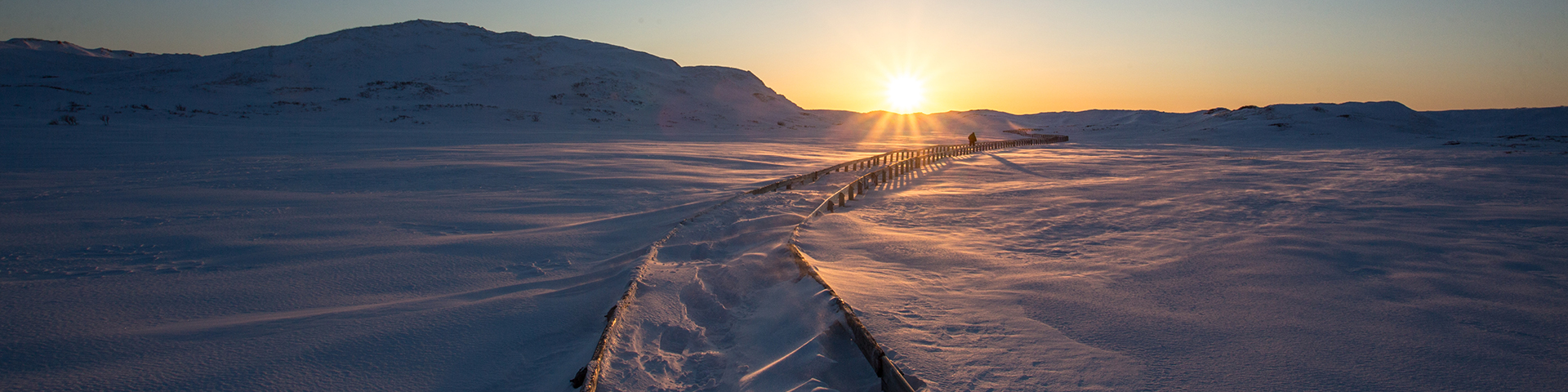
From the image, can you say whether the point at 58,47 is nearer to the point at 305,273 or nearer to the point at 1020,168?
the point at 305,273

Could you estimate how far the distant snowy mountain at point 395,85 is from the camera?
49.9 metres

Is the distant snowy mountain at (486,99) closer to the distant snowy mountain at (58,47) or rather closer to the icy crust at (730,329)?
the distant snowy mountain at (58,47)

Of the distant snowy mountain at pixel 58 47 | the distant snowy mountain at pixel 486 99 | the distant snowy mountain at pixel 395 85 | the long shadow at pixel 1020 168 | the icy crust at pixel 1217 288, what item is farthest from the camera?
the distant snowy mountain at pixel 58 47

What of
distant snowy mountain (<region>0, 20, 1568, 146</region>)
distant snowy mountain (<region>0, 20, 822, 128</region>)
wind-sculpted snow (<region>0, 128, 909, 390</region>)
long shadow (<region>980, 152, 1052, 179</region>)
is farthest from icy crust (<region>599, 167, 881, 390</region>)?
distant snowy mountain (<region>0, 20, 822, 128</region>)

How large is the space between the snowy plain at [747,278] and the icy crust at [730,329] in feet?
0.11

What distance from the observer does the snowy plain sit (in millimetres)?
3629

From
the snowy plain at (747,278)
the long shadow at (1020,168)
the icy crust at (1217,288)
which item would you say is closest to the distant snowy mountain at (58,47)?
the snowy plain at (747,278)

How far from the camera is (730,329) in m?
4.55

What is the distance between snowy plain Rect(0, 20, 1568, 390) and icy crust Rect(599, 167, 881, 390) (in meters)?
0.03

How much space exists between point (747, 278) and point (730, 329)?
4.44 ft

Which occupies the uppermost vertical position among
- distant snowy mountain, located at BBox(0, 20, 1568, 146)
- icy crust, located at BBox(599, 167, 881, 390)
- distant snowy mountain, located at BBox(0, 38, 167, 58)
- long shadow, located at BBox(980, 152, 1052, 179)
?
distant snowy mountain, located at BBox(0, 38, 167, 58)

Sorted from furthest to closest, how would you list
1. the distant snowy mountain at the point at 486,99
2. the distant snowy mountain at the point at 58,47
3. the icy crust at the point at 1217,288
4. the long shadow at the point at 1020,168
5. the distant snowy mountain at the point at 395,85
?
the distant snowy mountain at the point at 58,47
the distant snowy mountain at the point at 395,85
the distant snowy mountain at the point at 486,99
the long shadow at the point at 1020,168
the icy crust at the point at 1217,288

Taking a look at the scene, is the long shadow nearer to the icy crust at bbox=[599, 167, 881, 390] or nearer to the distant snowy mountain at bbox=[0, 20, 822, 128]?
the icy crust at bbox=[599, 167, 881, 390]

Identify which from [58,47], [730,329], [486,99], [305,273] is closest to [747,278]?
[730,329]
